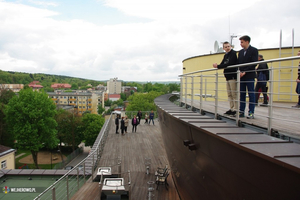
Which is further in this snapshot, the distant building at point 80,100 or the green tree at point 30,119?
the distant building at point 80,100

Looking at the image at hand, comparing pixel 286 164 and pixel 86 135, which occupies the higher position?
pixel 286 164

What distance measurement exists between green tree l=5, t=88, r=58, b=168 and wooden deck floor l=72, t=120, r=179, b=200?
49.6ft

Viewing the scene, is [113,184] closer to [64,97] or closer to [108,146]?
[108,146]

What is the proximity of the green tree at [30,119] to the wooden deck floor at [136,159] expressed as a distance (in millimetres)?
15119

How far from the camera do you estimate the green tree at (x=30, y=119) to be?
30750 millimetres

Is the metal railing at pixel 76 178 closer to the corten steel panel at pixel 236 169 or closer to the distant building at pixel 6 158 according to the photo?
the corten steel panel at pixel 236 169

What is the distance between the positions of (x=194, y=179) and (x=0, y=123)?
42.5 m

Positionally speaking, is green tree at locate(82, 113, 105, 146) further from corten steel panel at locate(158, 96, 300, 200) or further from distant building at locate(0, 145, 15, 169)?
corten steel panel at locate(158, 96, 300, 200)

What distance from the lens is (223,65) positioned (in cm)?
459

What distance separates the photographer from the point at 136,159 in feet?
39.4

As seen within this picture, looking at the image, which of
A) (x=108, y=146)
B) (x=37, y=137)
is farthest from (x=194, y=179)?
(x=37, y=137)

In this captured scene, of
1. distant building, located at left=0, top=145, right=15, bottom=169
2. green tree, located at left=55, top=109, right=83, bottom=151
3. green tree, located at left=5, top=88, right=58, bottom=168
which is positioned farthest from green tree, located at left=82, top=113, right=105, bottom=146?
distant building, located at left=0, top=145, right=15, bottom=169

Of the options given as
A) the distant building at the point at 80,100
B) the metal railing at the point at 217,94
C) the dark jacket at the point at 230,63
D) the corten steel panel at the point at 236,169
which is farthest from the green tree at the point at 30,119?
the distant building at the point at 80,100

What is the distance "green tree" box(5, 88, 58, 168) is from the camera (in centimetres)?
3075
